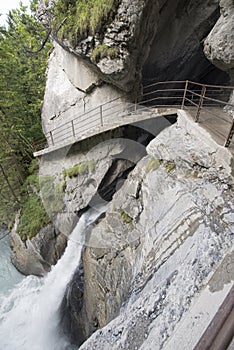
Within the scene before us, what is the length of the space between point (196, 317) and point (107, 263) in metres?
3.71

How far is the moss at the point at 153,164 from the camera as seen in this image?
16.0ft

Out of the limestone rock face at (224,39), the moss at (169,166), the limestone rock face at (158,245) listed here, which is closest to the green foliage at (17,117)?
the limestone rock face at (158,245)

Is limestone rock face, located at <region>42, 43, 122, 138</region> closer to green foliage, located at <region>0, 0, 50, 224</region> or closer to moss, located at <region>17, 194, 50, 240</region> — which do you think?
green foliage, located at <region>0, 0, 50, 224</region>

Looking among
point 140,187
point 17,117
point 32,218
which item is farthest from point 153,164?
point 17,117

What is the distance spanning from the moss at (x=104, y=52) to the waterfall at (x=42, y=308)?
17.4 feet

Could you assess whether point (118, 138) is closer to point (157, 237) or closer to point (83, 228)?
point (83, 228)

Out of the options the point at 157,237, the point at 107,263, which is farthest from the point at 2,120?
the point at 157,237

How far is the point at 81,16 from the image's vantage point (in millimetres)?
5898

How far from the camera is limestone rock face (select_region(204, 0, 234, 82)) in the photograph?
4.91 m

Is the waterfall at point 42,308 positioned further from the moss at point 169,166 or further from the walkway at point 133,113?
the moss at point 169,166

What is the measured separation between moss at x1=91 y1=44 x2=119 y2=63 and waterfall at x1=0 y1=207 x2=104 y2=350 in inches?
208

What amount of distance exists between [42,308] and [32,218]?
11.2ft

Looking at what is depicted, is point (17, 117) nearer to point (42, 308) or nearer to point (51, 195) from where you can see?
point (51, 195)

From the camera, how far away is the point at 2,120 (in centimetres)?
879
